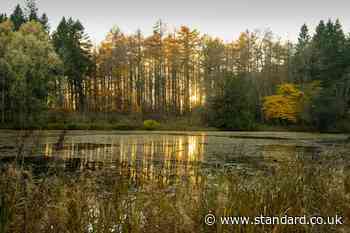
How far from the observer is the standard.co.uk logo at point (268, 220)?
8.91ft

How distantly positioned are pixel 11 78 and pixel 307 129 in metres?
30.4

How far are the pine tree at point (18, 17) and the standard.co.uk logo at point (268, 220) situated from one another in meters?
51.8

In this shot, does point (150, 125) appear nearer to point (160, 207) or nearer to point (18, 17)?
point (160, 207)

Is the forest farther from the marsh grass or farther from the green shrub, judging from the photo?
the marsh grass

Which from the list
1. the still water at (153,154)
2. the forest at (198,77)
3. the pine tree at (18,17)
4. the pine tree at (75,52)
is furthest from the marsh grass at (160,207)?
the pine tree at (18,17)

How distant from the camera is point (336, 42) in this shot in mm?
45188

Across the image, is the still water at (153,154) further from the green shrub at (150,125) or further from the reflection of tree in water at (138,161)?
the green shrub at (150,125)

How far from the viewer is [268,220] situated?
2852 mm

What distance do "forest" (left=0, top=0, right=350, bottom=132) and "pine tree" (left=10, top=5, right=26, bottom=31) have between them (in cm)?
20

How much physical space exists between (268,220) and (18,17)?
178 ft

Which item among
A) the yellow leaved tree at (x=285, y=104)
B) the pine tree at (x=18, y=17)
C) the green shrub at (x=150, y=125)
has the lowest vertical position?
the green shrub at (x=150, y=125)

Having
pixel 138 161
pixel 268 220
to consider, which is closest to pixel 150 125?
pixel 138 161

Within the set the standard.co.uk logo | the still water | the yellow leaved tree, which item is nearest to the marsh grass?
the standard.co.uk logo

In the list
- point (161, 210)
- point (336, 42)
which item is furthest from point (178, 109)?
point (161, 210)
